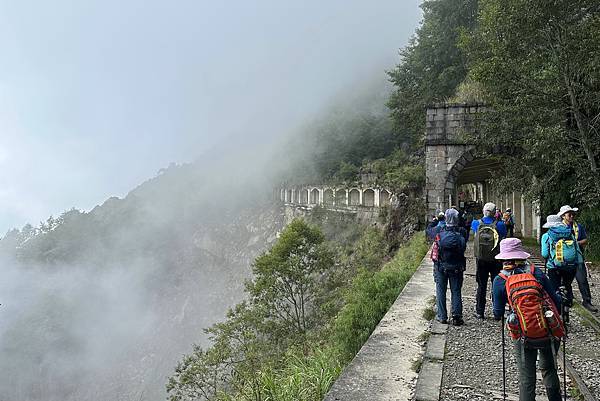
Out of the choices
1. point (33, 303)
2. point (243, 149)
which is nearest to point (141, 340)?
point (33, 303)

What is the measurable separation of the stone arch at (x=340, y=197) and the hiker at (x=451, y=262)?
832 inches

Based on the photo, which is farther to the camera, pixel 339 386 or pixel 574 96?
pixel 574 96

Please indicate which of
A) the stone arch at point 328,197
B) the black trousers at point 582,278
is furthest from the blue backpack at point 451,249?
the stone arch at point 328,197

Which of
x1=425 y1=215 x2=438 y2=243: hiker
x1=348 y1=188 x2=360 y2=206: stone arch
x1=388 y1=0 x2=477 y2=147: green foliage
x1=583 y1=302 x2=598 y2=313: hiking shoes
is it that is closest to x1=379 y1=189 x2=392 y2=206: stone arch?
x1=348 y1=188 x2=360 y2=206: stone arch

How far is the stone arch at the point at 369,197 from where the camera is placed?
78.5 feet

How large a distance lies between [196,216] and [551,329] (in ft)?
190

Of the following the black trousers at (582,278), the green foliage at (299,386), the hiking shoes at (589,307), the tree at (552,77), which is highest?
the tree at (552,77)

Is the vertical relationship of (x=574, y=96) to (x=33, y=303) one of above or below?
above

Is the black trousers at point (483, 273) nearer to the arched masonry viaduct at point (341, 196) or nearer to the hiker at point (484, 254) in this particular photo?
the hiker at point (484, 254)

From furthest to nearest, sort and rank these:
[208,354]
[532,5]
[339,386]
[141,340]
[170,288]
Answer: [170,288], [141,340], [208,354], [532,5], [339,386]

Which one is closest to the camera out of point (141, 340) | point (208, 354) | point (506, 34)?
point (506, 34)

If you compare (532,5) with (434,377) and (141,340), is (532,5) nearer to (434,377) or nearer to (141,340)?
(434,377)

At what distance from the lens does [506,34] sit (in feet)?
33.0

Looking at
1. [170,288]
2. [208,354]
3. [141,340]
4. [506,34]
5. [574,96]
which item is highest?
[506,34]
